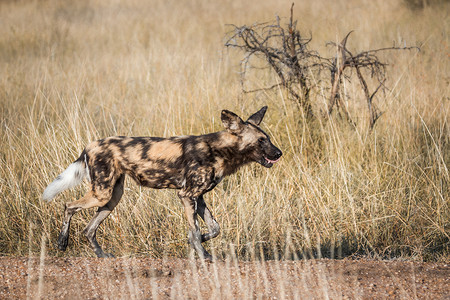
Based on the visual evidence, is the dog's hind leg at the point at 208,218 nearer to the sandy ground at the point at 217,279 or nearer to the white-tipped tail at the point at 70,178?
the sandy ground at the point at 217,279

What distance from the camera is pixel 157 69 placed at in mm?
9117

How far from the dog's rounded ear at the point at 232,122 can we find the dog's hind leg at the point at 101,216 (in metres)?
0.91

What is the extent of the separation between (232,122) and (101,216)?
128cm

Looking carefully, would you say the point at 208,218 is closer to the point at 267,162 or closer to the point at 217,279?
the point at 267,162

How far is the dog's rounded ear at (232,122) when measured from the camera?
3962 mm

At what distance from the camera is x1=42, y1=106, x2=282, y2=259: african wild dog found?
3.96m

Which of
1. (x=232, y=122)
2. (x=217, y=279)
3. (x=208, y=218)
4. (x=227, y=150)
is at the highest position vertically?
(x=232, y=122)

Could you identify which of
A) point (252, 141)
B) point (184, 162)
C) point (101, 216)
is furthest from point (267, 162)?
point (101, 216)

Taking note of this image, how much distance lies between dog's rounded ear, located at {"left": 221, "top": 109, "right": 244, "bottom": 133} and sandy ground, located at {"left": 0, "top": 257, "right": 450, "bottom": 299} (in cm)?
102

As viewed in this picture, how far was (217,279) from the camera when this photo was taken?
3.34 m

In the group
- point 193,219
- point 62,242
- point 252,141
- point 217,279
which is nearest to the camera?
point 217,279

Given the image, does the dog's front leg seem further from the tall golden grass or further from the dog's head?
the dog's head

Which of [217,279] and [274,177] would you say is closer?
[217,279]

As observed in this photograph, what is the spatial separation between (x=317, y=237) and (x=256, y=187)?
76 cm
